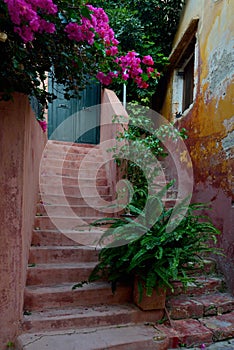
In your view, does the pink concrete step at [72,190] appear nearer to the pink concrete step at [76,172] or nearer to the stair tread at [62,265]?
the pink concrete step at [76,172]

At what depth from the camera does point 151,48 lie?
578cm

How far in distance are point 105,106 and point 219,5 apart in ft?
7.70

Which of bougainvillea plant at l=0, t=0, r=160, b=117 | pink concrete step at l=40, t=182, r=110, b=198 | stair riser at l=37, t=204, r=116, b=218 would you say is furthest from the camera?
pink concrete step at l=40, t=182, r=110, b=198

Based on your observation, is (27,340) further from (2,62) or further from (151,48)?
(151,48)

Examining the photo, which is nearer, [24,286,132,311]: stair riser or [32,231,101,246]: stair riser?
[24,286,132,311]: stair riser

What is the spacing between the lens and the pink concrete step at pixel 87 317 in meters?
2.23

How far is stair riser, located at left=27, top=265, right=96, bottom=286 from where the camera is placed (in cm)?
255

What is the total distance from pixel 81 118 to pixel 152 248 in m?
4.37

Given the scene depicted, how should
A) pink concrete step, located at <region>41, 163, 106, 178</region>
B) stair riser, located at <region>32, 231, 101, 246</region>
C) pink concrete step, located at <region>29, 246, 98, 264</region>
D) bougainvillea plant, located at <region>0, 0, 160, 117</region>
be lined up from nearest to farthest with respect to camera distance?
bougainvillea plant, located at <region>0, 0, 160, 117</region> → pink concrete step, located at <region>29, 246, 98, 264</region> → stair riser, located at <region>32, 231, 101, 246</region> → pink concrete step, located at <region>41, 163, 106, 178</region>

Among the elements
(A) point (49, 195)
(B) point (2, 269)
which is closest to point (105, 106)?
(A) point (49, 195)

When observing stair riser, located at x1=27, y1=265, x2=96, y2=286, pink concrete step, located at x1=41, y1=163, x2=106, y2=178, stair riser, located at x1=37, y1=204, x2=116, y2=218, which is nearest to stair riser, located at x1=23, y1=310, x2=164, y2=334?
stair riser, located at x1=27, y1=265, x2=96, y2=286

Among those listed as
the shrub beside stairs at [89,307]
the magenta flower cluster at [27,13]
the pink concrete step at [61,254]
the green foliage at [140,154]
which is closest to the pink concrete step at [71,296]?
the shrub beside stairs at [89,307]

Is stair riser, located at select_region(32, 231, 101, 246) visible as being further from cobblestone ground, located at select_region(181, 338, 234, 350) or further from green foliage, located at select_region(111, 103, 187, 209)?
cobblestone ground, located at select_region(181, 338, 234, 350)

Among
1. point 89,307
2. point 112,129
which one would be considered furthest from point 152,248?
point 112,129
